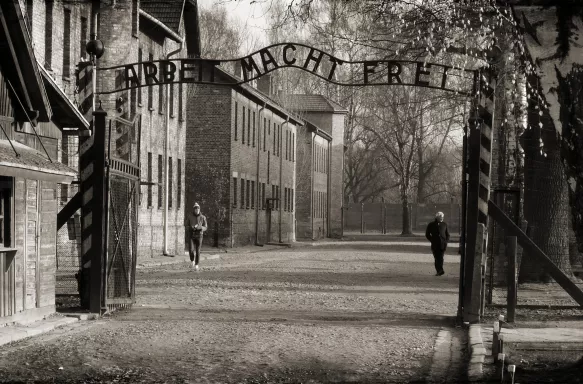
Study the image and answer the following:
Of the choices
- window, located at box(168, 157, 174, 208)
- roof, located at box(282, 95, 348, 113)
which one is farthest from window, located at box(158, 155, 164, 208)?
roof, located at box(282, 95, 348, 113)

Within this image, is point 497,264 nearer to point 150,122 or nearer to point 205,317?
point 205,317

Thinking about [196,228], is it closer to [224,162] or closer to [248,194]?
[224,162]

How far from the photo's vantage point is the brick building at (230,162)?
51.6 meters

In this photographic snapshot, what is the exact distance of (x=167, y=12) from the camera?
4391cm

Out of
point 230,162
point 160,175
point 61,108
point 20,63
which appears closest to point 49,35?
point 61,108

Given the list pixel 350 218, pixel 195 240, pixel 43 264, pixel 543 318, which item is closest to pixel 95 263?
pixel 43 264

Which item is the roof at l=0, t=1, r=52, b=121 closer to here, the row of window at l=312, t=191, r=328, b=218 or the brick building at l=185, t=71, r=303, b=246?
the brick building at l=185, t=71, r=303, b=246

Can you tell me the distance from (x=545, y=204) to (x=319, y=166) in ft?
190

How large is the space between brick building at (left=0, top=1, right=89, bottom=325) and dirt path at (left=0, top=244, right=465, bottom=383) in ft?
3.10

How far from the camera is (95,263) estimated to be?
703 inches

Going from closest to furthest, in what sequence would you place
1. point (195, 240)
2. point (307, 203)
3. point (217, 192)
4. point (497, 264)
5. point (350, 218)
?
point (497, 264) → point (195, 240) → point (217, 192) → point (307, 203) → point (350, 218)

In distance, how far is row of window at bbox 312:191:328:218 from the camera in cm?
8044

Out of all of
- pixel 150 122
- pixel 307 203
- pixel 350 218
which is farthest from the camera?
pixel 350 218

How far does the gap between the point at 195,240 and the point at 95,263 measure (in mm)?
14241
